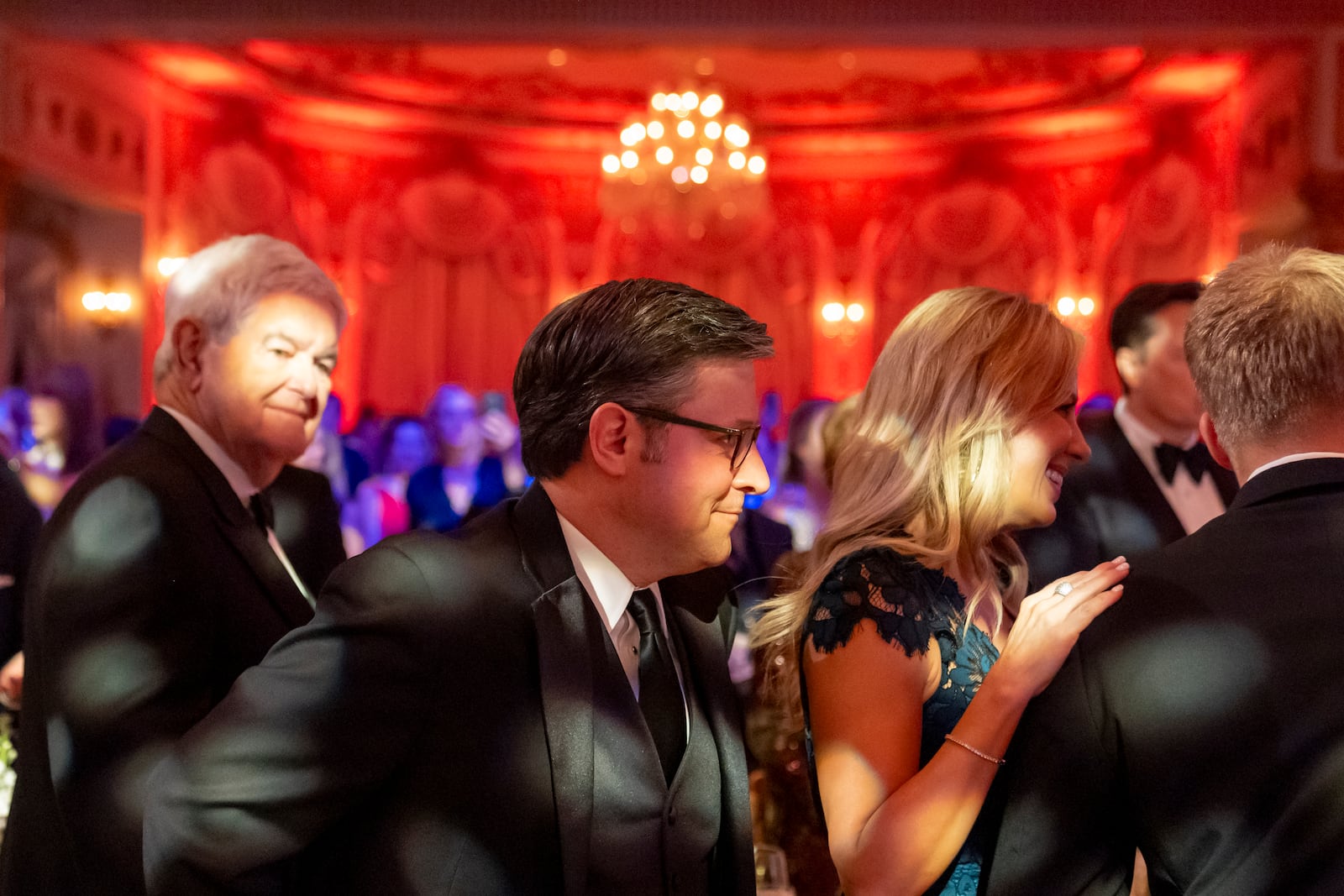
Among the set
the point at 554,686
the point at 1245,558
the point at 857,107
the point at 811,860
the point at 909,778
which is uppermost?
the point at 857,107

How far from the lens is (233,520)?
6.21 feet

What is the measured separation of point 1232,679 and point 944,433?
0.53 meters

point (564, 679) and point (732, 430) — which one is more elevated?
point (732, 430)

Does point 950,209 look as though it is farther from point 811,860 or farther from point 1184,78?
point 811,860

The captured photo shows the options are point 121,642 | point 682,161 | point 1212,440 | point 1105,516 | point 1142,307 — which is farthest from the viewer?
point 682,161

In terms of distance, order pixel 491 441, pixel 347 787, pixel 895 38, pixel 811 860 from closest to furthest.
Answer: pixel 347 787 → pixel 811 860 → pixel 491 441 → pixel 895 38

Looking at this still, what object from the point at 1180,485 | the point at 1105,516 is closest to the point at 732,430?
the point at 1105,516

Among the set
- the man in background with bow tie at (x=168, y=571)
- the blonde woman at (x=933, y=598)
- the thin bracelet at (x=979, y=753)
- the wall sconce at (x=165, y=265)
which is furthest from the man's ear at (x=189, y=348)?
the wall sconce at (x=165, y=265)

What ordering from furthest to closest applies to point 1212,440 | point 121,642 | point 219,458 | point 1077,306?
point 1077,306 → point 219,458 → point 121,642 → point 1212,440

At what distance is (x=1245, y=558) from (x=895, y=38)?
18.7 ft

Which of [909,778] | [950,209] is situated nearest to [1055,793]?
[909,778]

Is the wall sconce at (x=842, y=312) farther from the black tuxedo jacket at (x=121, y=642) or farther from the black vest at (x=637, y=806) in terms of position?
the black vest at (x=637, y=806)

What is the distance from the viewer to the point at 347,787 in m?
1.29

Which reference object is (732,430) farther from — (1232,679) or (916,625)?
(1232,679)
